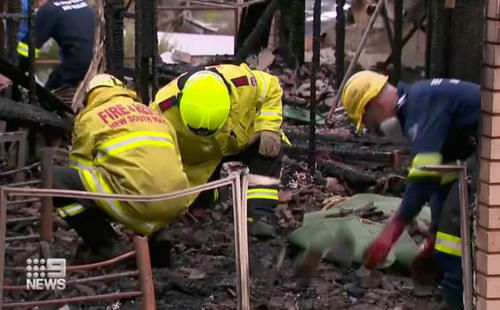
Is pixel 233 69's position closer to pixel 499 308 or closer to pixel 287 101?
pixel 499 308

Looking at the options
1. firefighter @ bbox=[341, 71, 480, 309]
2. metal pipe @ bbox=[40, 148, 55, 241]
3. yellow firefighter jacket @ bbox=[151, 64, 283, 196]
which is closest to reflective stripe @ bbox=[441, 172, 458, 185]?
firefighter @ bbox=[341, 71, 480, 309]

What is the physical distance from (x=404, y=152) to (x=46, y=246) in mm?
4209

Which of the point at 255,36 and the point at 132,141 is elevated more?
the point at 255,36

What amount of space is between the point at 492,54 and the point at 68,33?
6776 millimetres

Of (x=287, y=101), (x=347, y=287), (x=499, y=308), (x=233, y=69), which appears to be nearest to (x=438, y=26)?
(x=287, y=101)

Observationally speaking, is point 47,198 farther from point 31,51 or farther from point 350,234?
point 31,51

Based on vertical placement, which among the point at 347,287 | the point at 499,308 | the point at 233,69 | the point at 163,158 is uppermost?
the point at 233,69

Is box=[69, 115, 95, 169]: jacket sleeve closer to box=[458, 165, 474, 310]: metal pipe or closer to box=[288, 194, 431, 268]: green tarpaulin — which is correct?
box=[288, 194, 431, 268]: green tarpaulin

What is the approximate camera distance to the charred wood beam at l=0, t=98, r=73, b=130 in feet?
25.7

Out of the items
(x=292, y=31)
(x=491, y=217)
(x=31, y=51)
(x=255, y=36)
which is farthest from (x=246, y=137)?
(x=292, y=31)

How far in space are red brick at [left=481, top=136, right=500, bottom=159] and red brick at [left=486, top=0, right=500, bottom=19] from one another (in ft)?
1.57

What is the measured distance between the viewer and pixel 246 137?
6801 millimetres

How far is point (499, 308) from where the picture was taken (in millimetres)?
4184

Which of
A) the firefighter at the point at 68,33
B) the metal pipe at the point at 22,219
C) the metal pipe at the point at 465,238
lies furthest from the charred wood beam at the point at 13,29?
the metal pipe at the point at 465,238
